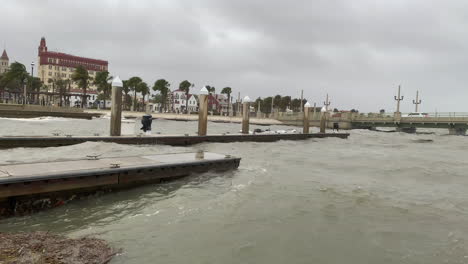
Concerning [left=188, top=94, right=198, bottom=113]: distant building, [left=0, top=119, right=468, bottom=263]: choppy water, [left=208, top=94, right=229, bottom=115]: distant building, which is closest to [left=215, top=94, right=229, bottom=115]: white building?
[left=208, top=94, right=229, bottom=115]: distant building

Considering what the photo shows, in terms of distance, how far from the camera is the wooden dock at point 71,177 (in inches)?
303

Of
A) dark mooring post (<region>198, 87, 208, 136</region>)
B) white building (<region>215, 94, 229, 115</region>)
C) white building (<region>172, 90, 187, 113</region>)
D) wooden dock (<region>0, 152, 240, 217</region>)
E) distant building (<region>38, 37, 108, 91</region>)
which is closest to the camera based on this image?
wooden dock (<region>0, 152, 240, 217</region>)

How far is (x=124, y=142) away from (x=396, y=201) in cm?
1418

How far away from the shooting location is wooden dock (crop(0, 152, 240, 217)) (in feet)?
25.2

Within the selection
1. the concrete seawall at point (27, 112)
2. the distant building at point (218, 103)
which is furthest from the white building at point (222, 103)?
the concrete seawall at point (27, 112)

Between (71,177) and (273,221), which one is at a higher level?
(71,177)

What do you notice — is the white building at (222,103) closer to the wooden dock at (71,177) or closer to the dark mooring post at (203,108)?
the dark mooring post at (203,108)

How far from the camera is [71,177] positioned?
28.5 feet

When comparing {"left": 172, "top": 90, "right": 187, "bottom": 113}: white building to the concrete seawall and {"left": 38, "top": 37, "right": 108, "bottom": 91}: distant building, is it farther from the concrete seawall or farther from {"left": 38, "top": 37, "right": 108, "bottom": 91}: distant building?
the concrete seawall

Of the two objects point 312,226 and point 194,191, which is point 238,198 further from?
point 312,226

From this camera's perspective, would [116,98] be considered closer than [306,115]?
Yes

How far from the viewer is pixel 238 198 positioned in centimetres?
1006

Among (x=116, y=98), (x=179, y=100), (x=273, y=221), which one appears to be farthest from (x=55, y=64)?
(x=273, y=221)

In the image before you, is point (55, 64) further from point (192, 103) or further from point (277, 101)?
point (277, 101)
